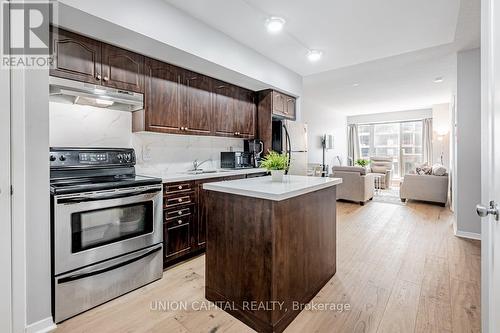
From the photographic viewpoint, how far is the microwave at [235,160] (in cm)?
373

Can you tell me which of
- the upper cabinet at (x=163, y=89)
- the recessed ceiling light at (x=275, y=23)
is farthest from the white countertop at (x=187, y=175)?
the recessed ceiling light at (x=275, y=23)

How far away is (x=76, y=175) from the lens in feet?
7.18

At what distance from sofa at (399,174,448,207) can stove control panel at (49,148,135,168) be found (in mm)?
5658

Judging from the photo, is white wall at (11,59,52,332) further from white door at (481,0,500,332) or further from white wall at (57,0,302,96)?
white door at (481,0,500,332)

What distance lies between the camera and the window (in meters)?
8.67

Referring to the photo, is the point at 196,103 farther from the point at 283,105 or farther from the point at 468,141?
the point at 468,141

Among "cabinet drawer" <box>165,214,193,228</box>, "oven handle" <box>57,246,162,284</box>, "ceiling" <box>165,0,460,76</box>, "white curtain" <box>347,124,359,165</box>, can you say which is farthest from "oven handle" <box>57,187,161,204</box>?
"white curtain" <box>347,124,359,165</box>

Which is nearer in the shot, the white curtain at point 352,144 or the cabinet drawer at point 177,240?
the cabinet drawer at point 177,240

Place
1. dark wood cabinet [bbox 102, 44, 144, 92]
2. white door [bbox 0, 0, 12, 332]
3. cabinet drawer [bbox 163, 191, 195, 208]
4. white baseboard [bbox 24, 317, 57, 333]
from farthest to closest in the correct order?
→ cabinet drawer [bbox 163, 191, 195, 208] → dark wood cabinet [bbox 102, 44, 144, 92] → white baseboard [bbox 24, 317, 57, 333] → white door [bbox 0, 0, 12, 332]

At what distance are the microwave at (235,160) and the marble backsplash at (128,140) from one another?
0.38 feet

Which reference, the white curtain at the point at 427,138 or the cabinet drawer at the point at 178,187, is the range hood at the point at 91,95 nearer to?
the cabinet drawer at the point at 178,187

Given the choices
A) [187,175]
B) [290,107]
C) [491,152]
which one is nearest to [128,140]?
[187,175]

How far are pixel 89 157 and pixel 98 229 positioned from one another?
70 centimetres

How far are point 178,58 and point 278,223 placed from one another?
2056mm
